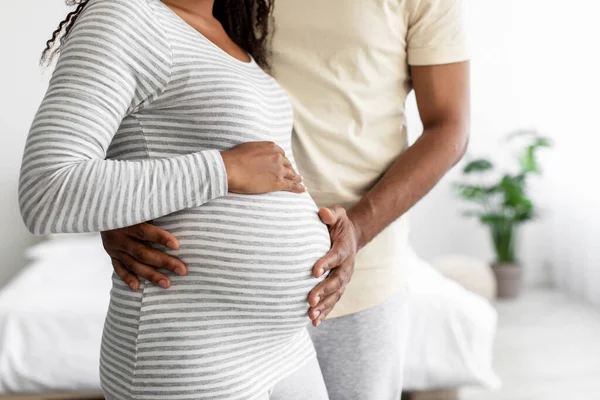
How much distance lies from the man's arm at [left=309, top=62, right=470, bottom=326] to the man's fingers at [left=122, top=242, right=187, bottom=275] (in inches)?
12.0

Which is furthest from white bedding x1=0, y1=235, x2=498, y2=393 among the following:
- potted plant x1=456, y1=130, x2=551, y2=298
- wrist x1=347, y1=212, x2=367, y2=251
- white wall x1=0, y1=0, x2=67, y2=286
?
potted plant x1=456, y1=130, x2=551, y2=298

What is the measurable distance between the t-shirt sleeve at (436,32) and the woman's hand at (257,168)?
0.37 m

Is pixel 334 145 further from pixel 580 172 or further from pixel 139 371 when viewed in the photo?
pixel 580 172

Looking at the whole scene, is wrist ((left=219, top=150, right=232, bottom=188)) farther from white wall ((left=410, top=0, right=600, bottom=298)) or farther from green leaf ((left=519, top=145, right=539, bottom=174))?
green leaf ((left=519, top=145, right=539, bottom=174))

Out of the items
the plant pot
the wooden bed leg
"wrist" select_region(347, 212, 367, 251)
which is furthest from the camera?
the plant pot

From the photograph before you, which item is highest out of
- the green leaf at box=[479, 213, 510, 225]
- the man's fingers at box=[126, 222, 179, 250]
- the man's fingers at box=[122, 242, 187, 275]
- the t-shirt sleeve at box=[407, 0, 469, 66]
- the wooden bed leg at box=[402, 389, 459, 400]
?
the t-shirt sleeve at box=[407, 0, 469, 66]

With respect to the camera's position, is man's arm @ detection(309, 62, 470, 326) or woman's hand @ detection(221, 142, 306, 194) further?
man's arm @ detection(309, 62, 470, 326)

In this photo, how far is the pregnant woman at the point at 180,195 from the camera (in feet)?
2.49

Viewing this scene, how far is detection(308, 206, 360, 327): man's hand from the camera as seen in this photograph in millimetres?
917

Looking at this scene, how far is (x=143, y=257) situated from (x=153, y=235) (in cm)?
3

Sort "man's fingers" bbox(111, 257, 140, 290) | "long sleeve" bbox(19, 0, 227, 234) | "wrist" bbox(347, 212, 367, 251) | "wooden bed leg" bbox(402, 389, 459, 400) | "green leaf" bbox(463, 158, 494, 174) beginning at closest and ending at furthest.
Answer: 1. "long sleeve" bbox(19, 0, 227, 234)
2. "man's fingers" bbox(111, 257, 140, 290)
3. "wrist" bbox(347, 212, 367, 251)
4. "wooden bed leg" bbox(402, 389, 459, 400)
5. "green leaf" bbox(463, 158, 494, 174)

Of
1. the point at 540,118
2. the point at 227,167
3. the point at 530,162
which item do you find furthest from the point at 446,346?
the point at 540,118

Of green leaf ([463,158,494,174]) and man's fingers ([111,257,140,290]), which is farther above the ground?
man's fingers ([111,257,140,290])

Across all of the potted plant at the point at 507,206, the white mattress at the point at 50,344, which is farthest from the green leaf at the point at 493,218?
the white mattress at the point at 50,344
